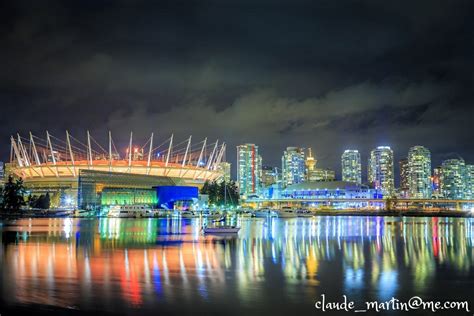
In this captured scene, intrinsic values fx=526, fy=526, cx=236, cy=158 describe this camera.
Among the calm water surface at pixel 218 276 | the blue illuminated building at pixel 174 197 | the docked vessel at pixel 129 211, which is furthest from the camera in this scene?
the blue illuminated building at pixel 174 197

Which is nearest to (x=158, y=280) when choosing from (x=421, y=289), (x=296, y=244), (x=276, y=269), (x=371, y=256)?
(x=276, y=269)

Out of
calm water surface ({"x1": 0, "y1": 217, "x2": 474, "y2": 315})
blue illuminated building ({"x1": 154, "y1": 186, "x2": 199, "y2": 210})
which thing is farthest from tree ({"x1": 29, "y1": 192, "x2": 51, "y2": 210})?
calm water surface ({"x1": 0, "y1": 217, "x2": 474, "y2": 315})

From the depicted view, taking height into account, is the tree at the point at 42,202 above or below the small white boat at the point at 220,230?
above

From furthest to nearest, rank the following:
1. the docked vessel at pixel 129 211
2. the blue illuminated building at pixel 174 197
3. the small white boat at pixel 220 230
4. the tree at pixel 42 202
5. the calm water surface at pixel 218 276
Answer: the blue illuminated building at pixel 174 197 < the tree at pixel 42 202 < the docked vessel at pixel 129 211 < the small white boat at pixel 220 230 < the calm water surface at pixel 218 276

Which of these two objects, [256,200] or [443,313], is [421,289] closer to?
[443,313]

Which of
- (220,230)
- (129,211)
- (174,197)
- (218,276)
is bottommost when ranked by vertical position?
(218,276)

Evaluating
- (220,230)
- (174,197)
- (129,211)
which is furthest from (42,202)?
(220,230)

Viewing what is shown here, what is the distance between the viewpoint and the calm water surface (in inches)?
728

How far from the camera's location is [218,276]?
24422 millimetres

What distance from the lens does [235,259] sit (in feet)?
102

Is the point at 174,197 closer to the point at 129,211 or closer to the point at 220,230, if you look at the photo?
the point at 129,211

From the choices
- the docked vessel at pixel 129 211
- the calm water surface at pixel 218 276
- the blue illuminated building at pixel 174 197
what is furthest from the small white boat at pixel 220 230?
the blue illuminated building at pixel 174 197

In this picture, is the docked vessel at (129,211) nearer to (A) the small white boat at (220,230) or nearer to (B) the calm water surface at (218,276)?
(A) the small white boat at (220,230)

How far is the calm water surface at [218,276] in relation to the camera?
18484 mm
